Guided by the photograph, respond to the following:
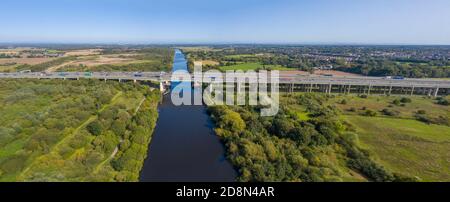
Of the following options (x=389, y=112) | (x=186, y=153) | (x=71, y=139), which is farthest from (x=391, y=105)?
(x=71, y=139)

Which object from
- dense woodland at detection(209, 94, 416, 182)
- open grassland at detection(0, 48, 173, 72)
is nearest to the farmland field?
dense woodland at detection(209, 94, 416, 182)

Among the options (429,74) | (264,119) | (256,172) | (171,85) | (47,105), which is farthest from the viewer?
(429,74)

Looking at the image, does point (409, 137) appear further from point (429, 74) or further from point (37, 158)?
point (429, 74)

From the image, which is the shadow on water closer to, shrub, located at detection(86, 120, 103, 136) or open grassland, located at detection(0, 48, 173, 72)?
shrub, located at detection(86, 120, 103, 136)

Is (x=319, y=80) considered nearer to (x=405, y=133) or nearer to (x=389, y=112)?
(x=389, y=112)

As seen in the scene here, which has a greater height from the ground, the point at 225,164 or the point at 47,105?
the point at 47,105
